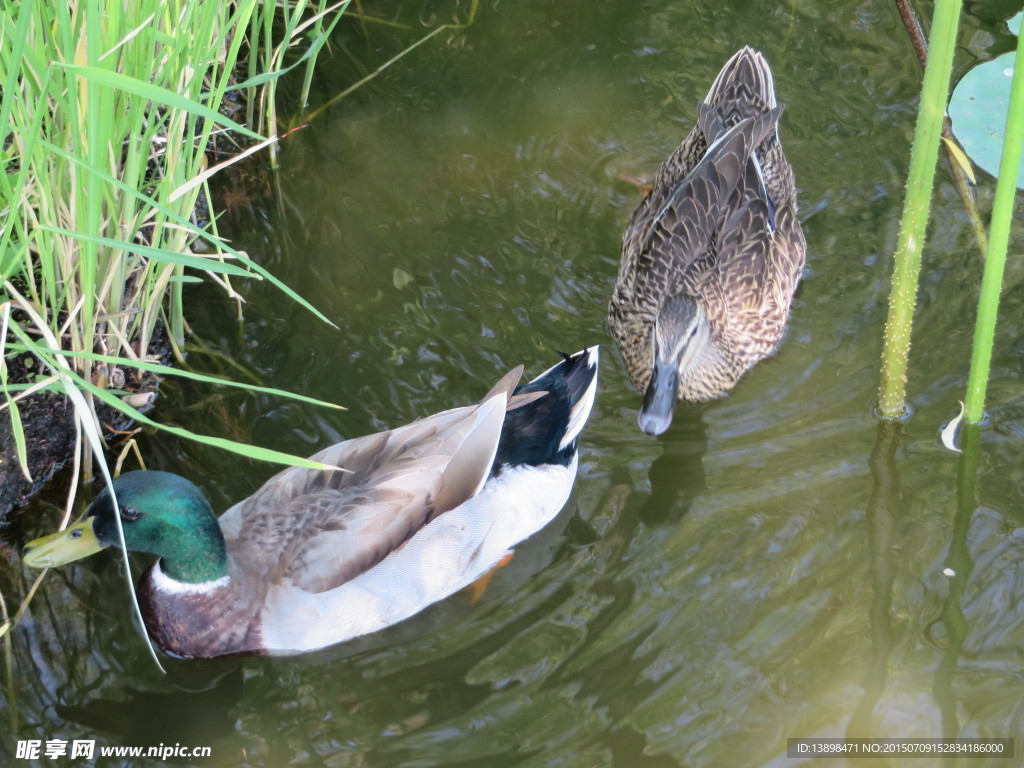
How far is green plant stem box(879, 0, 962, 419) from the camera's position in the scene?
297 cm

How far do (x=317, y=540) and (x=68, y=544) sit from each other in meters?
0.75

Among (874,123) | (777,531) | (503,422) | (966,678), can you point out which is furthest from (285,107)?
(966,678)

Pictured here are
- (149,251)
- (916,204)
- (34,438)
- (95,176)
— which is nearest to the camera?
(149,251)

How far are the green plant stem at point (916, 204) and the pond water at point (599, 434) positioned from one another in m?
0.26

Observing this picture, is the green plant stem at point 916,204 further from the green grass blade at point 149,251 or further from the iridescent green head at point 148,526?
the iridescent green head at point 148,526

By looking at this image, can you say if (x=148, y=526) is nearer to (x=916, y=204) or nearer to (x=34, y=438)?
(x=34, y=438)

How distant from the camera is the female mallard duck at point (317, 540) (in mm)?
3465

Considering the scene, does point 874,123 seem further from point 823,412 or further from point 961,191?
point 823,412

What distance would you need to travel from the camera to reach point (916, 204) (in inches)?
134

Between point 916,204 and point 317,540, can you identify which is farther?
point 317,540

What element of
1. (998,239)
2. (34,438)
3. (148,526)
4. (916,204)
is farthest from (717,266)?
(34,438)

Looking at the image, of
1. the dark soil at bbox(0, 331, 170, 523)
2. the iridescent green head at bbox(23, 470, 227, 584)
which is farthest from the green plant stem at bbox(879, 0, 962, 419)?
the dark soil at bbox(0, 331, 170, 523)

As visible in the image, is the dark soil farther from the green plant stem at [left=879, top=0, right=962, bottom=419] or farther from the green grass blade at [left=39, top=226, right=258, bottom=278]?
the green plant stem at [left=879, top=0, right=962, bottom=419]

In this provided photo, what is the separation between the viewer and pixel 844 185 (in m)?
5.26
